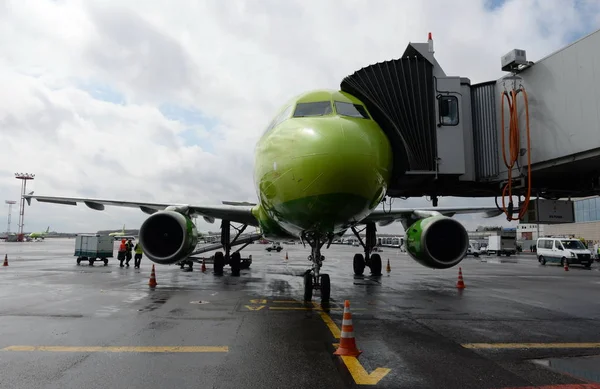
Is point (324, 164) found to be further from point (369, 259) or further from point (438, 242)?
point (369, 259)

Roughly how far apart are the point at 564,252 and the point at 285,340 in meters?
27.6

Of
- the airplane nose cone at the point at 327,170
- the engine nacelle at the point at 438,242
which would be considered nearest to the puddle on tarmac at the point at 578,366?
the airplane nose cone at the point at 327,170

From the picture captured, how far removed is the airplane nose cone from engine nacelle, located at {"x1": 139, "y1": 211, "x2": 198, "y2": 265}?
397 cm

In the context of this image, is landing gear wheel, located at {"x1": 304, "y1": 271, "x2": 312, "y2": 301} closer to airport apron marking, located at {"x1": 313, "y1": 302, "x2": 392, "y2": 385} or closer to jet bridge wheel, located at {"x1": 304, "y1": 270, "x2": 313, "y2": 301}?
jet bridge wheel, located at {"x1": 304, "y1": 270, "x2": 313, "y2": 301}

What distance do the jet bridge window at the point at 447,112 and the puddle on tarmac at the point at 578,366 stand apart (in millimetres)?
3847

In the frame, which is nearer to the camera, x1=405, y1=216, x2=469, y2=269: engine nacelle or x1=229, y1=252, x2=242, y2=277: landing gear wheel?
x1=405, y1=216, x2=469, y2=269: engine nacelle

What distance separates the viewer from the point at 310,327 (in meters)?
6.57

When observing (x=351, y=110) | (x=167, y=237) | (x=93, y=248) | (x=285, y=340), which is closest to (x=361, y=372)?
(x=285, y=340)

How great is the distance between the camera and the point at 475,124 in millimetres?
7148

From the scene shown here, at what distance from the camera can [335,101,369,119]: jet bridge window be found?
273 inches

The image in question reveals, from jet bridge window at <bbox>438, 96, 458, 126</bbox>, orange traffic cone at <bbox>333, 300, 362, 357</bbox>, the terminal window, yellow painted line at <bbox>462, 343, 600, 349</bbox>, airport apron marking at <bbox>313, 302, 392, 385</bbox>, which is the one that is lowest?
yellow painted line at <bbox>462, 343, 600, 349</bbox>

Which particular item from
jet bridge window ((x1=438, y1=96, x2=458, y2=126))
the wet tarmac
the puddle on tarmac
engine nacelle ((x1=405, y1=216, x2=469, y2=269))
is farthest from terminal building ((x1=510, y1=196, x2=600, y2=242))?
the puddle on tarmac

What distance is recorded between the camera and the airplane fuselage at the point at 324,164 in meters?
5.87

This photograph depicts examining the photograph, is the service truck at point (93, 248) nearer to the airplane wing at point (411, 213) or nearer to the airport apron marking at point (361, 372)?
the airplane wing at point (411, 213)
